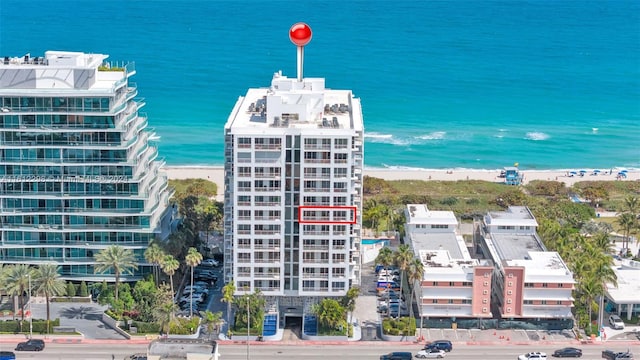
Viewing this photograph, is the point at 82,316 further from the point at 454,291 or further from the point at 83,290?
the point at 454,291

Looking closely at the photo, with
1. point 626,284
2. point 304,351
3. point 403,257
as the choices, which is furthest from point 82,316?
point 626,284

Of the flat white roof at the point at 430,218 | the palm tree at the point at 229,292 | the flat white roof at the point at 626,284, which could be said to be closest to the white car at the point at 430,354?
the palm tree at the point at 229,292

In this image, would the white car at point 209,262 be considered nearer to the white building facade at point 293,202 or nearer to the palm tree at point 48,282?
the white building facade at point 293,202

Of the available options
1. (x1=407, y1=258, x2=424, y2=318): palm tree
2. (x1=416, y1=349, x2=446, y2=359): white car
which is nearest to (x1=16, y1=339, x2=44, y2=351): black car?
(x1=416, y1=349, x2=446, y2=359): white car

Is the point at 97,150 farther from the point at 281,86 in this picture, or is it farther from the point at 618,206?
the point at 618,206

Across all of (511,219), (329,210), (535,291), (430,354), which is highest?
(329,210)

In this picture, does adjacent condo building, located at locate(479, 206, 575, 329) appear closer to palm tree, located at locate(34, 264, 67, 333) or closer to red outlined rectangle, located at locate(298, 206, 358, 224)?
red outlined rectangle, located at locate(298, 206, 358, 224)
